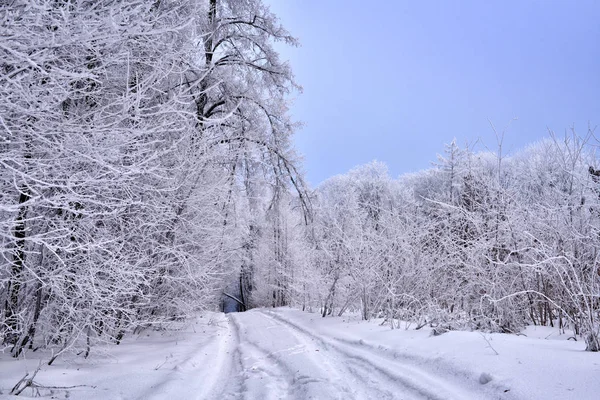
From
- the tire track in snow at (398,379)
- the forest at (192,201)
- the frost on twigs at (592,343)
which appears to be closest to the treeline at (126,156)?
the forest at (192,201)

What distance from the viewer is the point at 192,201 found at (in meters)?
6.77

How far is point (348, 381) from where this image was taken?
13.6 ft

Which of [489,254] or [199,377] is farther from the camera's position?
[489,254]

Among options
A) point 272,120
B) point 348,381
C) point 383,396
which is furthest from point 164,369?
point 272,120

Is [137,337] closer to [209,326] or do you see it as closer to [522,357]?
[209,326]

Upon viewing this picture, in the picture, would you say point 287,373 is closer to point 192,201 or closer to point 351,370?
point 351,370

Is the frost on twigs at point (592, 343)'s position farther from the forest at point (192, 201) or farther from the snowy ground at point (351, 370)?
the snowy ground at point (351, 370)

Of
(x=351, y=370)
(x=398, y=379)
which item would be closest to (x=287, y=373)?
(x=351, y=370)

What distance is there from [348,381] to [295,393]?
68 centimetres

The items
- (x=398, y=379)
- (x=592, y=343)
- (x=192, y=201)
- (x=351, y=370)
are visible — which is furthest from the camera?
(x=192, y=201)

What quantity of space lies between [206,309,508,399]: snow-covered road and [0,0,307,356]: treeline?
165 centimetres

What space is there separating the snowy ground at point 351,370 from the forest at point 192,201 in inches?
16.1

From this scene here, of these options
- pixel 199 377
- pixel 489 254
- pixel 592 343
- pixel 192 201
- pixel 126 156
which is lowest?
pixel 199 377

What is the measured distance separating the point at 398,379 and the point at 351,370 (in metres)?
0.79
